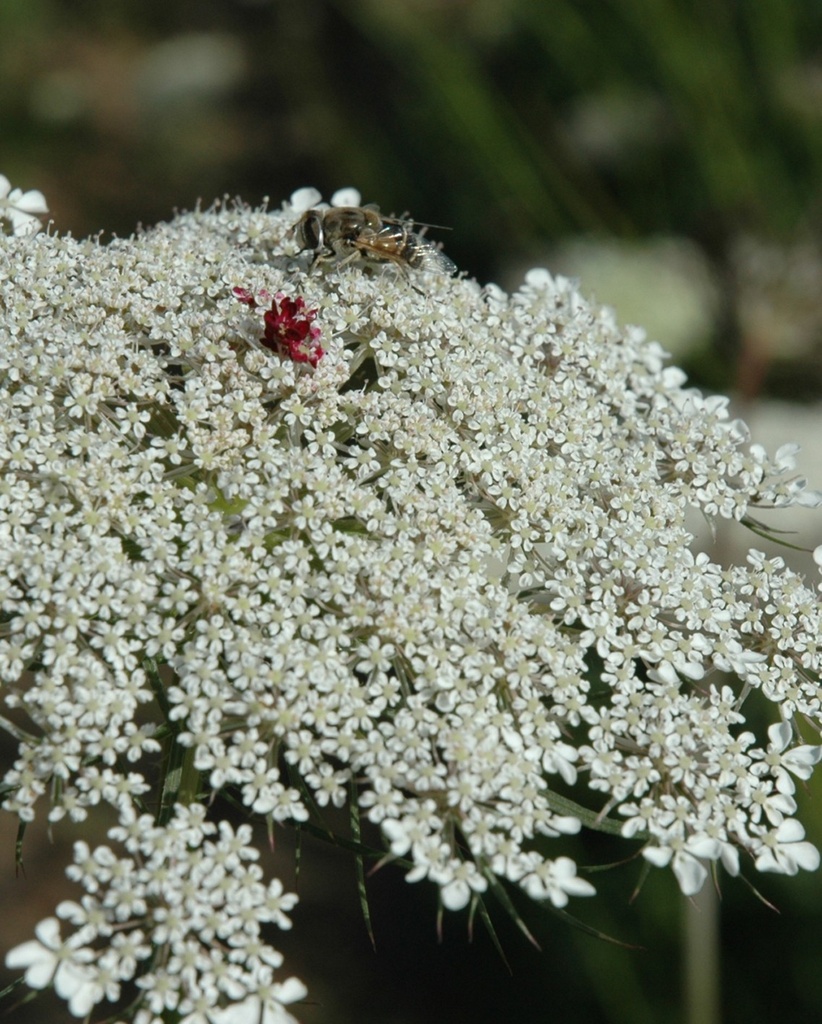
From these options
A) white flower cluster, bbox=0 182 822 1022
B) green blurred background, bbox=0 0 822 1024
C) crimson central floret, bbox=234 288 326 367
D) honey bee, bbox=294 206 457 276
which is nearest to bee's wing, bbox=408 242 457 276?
honey bee, bbox=294 206 457 276

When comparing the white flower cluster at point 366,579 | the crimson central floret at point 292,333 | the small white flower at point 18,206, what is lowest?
the white flower cluster at point 366,579

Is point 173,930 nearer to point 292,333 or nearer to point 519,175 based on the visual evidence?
point 292,333

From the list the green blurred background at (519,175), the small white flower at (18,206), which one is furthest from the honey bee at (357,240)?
the green blurred background at (519,175)

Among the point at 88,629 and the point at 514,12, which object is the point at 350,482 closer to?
the point at 88,629

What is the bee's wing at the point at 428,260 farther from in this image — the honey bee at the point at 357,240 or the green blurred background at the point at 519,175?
the green blurred background at the point at 519,175

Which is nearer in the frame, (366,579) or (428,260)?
(366,579)

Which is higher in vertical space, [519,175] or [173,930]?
[519,175]

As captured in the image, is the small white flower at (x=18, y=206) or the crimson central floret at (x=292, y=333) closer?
the crimson central floret at (x=292, y=333)

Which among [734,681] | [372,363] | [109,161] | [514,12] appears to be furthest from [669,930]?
[109,161]

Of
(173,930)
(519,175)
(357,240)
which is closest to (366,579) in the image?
(173,930)
